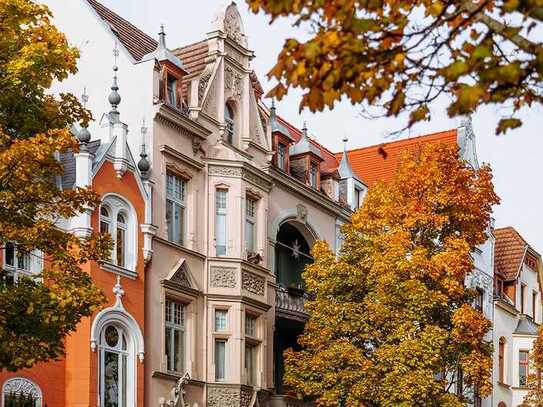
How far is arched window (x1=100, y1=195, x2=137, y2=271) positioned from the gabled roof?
4968mm

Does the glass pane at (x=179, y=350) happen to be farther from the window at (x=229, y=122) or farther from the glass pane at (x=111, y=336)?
the window at (x=229, y=122)

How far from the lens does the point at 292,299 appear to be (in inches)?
1471

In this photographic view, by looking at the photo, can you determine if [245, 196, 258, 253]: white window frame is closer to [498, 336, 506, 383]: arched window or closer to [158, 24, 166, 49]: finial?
[158, 24, 166, 49]: finial

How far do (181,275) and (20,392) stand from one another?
726 cm

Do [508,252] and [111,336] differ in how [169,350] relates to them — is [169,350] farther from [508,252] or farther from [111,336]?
[508,252]

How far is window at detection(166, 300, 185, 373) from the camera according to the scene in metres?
31.0

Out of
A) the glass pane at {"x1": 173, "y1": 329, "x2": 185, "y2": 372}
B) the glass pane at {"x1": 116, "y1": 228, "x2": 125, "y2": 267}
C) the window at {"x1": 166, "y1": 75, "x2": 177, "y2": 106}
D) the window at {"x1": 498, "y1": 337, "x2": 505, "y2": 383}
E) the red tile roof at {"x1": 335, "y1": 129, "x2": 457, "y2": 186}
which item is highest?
the red tile roof at {"x1": 335, "y1": 129, "x2": 457, "y2": 186}

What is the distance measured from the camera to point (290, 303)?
122 feet

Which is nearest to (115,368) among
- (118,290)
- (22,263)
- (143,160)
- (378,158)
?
(118,290)

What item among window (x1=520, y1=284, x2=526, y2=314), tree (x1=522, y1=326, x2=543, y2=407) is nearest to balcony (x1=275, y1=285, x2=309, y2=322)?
tree (x1=522, y1=326, x2=543, y2=407)

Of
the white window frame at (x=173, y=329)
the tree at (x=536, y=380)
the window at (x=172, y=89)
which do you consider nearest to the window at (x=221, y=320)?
the white window frame at (x=173, y=329)

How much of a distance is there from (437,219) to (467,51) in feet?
73.8

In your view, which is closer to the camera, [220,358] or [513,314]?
[220,358]

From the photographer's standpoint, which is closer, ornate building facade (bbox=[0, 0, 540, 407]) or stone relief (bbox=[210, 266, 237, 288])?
ornate building facade (bbox=[0, 0, 540, 407])
